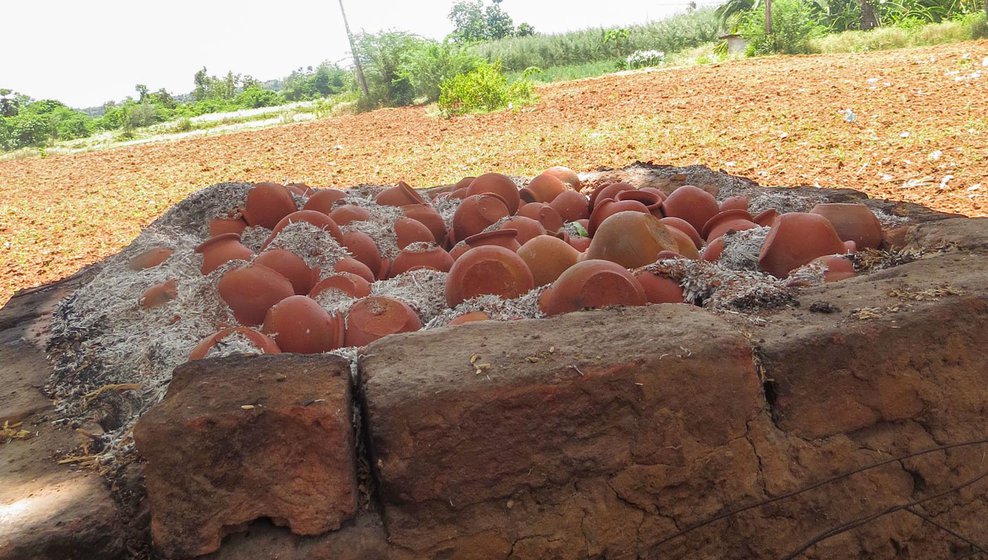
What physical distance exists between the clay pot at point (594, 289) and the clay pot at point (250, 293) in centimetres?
97

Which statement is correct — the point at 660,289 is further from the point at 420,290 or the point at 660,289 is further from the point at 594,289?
the point at 420,290

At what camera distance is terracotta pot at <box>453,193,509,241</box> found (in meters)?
3.19

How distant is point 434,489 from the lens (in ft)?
5.33

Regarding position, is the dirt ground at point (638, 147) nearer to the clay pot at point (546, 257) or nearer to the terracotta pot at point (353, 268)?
the clay pot at point (546, 257)

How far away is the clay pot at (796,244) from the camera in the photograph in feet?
8.41

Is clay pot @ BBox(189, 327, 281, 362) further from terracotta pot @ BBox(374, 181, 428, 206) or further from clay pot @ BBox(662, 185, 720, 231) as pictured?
clay pot @ BBox(662, 185, 720, 231)

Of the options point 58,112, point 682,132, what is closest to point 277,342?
point 682,132

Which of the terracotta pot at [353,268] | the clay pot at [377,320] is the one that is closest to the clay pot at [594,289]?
the clay pot at [377,320]

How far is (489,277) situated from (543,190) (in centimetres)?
159

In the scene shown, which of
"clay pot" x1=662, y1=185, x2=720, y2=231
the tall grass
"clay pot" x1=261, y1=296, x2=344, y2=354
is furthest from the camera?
the tall grass

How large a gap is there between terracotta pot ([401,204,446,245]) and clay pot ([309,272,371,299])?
0.76 meters

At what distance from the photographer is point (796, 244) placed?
2.57 meters

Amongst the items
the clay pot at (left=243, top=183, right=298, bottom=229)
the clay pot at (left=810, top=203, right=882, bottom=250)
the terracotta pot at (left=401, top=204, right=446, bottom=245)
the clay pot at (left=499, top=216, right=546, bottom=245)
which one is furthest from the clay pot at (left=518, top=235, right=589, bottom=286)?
the clay pot at (left=243, top=183, right=298, bottom=229)

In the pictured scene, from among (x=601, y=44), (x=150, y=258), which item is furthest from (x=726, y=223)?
(x=601, y=44)
